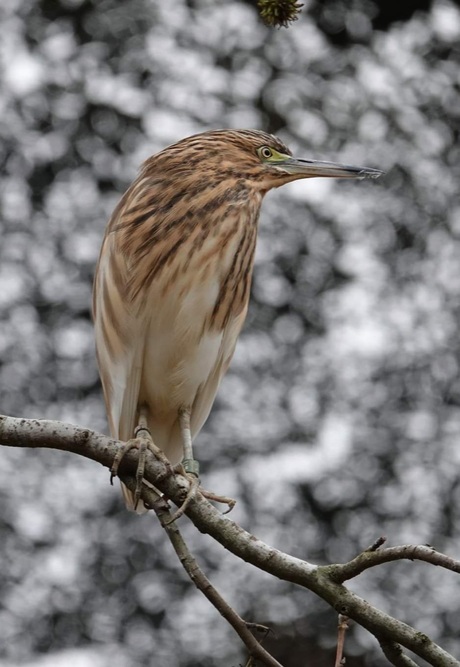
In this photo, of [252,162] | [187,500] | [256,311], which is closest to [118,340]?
[252,162]

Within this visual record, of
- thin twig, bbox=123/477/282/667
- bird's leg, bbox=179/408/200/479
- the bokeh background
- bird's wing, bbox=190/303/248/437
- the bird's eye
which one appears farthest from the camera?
the bokeh background

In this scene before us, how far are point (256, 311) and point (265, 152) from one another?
174 inches

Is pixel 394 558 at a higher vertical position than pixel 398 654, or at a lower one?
higher

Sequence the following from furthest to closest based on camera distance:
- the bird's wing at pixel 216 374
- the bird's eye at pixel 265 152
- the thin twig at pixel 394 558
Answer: the bird's eye at pixel 265 152, the bird's wing at pixel 216 374, the thin twig at pixel 394 558

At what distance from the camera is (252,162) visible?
11.0ft

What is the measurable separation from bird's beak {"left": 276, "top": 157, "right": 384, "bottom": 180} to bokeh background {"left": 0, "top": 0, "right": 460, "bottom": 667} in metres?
3.88

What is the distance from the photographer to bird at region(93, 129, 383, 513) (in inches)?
121

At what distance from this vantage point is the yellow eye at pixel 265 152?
341 centimetres

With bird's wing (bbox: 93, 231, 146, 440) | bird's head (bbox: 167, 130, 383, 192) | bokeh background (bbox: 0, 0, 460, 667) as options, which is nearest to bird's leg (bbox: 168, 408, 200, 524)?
bird's wing (bbox: 93, 231, 146, 440)

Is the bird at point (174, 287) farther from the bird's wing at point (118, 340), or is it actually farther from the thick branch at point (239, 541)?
the thick branch at point (239, 541)

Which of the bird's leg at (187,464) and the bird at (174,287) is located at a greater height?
the bird at (174,287)

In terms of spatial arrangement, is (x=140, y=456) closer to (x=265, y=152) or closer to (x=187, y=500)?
(x=187, y=500)

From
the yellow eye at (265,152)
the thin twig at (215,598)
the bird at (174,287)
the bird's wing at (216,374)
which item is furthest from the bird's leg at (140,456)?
the yellow eye at (265,152)

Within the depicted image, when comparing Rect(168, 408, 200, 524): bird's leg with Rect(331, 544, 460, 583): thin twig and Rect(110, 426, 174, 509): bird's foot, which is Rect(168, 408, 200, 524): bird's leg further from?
Rect(331, 544, 460, 583): thin twig
